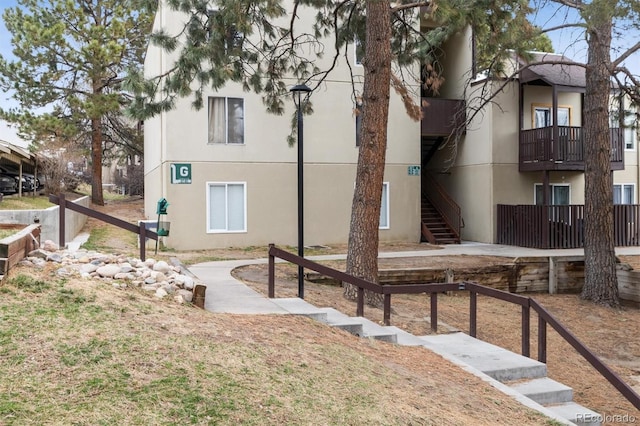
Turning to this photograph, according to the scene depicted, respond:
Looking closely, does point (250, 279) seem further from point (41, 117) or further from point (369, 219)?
point (41, 117)

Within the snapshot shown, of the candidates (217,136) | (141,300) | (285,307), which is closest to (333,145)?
(217,136)

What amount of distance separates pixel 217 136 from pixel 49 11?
13.0m

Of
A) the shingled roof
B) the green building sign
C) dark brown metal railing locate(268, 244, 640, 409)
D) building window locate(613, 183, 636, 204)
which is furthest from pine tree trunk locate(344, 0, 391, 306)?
building window locate(613, 183, 636, 204)

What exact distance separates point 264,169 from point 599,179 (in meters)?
9.49

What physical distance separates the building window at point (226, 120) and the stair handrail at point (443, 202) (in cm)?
806

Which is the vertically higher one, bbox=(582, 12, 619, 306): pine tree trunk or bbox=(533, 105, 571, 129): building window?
bbox=(533, 105, 571, 129): building window

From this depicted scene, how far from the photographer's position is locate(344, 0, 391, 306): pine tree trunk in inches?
432

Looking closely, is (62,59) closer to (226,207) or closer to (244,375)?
(226,207)

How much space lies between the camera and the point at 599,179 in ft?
47.0

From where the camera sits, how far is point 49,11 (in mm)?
25719

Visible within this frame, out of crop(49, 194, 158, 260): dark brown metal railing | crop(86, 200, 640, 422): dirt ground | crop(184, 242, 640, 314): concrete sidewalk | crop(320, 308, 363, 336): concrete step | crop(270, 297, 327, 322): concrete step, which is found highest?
crop(49, 194, 158, 260): dark brown metal railing

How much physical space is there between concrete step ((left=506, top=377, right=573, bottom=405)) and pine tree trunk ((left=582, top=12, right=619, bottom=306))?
878 cm

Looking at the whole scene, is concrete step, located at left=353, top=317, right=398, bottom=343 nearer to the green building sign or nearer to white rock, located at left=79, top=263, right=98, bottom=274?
white rock, located at left=79, top=263, right=98, bottom=274

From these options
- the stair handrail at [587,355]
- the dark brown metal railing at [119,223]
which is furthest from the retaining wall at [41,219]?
the stair handrail at [587,355]
